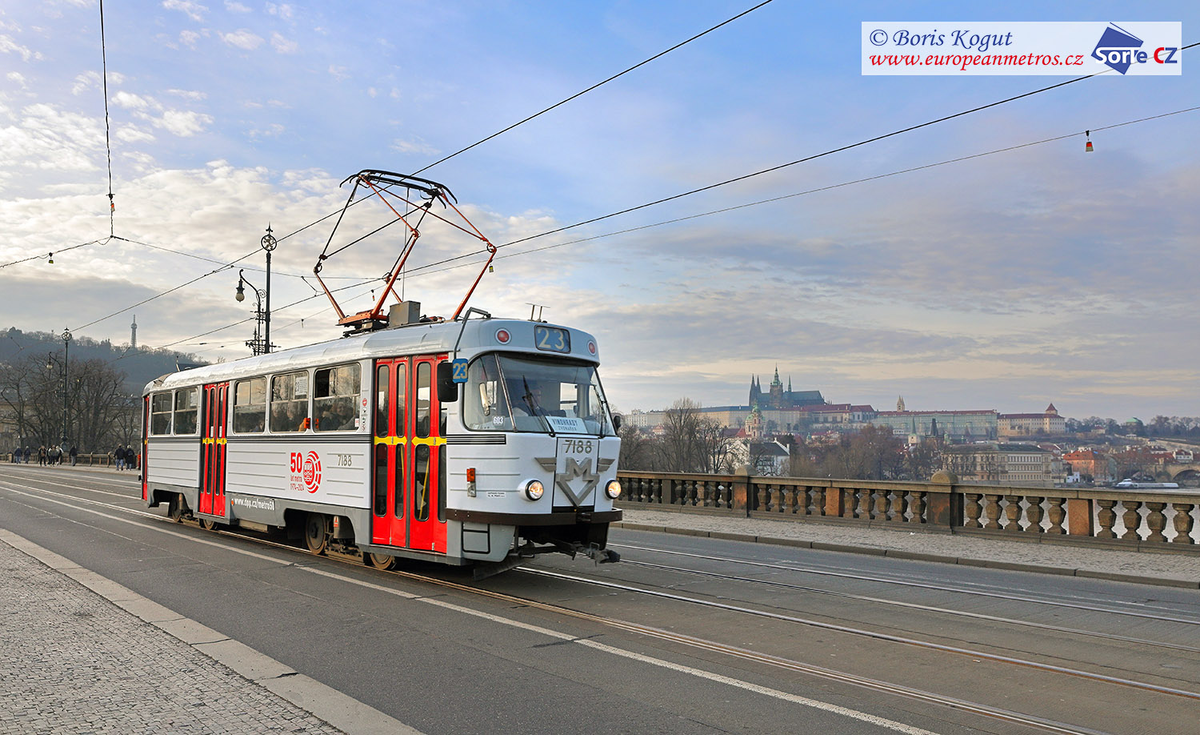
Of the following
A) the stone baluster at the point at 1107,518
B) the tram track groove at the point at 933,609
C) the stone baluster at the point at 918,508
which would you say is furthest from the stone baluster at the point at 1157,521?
the tram track groove at the point at 933,609

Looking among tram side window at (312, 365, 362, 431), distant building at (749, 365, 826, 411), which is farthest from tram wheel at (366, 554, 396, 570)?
distant building at (749, 365, 826, 411)

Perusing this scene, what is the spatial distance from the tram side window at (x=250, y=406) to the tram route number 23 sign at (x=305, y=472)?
5.07ft

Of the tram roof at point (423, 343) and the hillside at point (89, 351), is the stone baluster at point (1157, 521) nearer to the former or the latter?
the tram roof at point (423, 343)

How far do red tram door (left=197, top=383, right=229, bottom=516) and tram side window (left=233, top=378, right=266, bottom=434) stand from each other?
0.55m

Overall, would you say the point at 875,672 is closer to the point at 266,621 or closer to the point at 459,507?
the point at 459,507

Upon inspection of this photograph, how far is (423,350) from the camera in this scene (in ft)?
34.9

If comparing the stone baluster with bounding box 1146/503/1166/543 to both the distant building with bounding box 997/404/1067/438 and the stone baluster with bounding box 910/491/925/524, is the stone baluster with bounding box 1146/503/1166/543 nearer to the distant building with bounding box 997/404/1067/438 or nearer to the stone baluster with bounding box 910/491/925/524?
the stone baluster with bounding box 910/491/925/524

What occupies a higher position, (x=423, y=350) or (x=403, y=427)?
(x=423, y=350)

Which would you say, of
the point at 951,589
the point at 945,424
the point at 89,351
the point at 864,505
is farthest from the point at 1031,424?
the point at 89,351

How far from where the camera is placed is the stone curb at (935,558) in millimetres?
12078

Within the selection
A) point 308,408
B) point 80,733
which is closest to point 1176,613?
point 80,733

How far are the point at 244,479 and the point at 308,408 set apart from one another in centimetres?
277

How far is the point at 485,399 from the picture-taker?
32.5ft

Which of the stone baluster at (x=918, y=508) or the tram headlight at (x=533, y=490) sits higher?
the tram headlight at (x=533, y=490)
